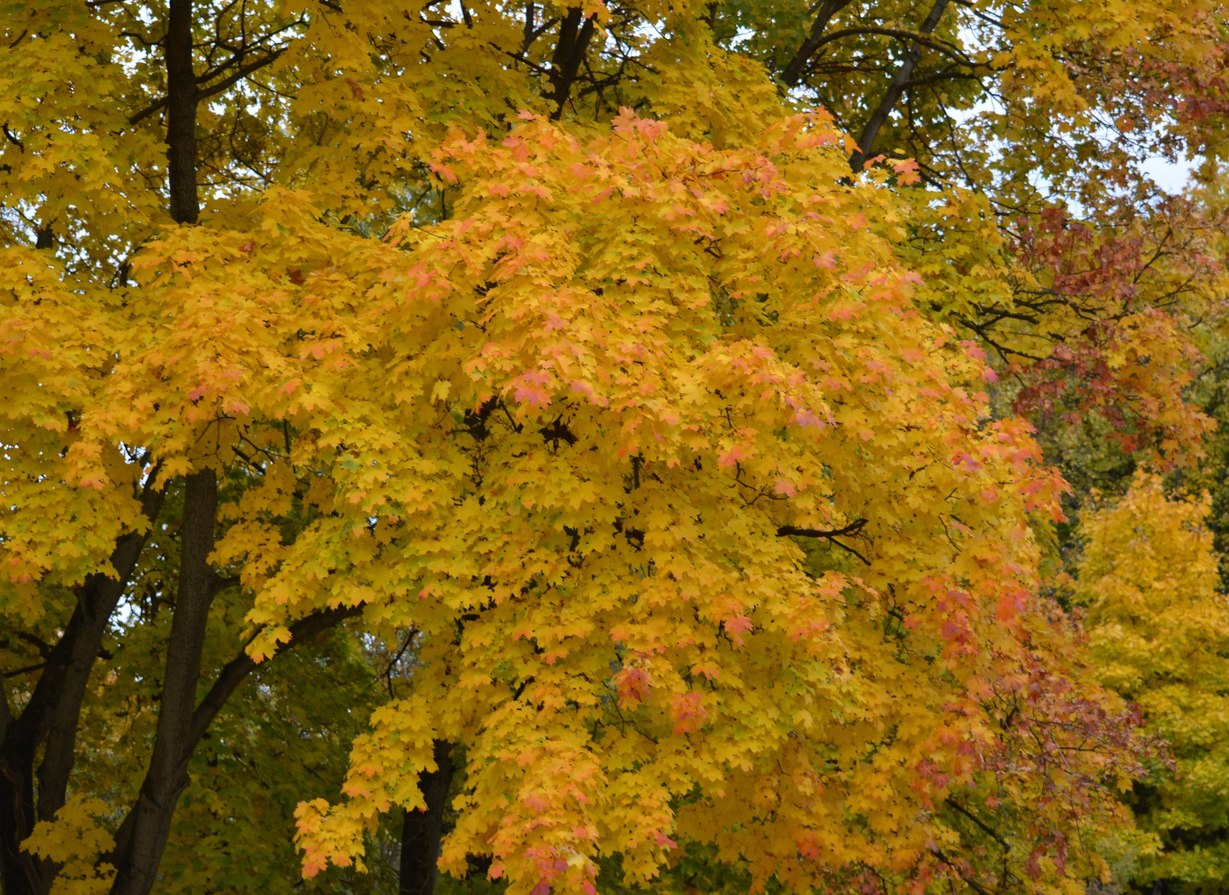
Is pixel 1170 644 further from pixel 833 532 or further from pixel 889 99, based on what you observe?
pixel 833 532

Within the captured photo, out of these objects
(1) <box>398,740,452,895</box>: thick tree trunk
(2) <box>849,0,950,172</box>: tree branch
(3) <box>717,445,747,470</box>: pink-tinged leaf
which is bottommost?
(1) <box>398,740,452,895</box>: thick tree trunk

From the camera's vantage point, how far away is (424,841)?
12.4 m

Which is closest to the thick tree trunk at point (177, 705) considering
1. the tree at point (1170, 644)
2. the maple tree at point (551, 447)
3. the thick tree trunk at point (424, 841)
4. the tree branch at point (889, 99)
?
the maple tree at point (551, 447)

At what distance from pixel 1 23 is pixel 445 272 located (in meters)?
5.19

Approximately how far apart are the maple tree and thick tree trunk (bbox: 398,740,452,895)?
52 millimetres

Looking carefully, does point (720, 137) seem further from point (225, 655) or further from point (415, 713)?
point (225, 655)

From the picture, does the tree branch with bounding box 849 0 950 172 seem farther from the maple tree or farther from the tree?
the tree

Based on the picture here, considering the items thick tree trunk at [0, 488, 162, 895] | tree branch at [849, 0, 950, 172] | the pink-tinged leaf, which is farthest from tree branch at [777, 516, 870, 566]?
tree branch at [849, 0, 950, 172]

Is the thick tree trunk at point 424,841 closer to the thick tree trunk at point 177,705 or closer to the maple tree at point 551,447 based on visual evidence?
the maple tree at point 551,447

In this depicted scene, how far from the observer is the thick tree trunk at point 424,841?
40.5ft

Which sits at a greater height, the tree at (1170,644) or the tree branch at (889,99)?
the tree branch at (889,99)

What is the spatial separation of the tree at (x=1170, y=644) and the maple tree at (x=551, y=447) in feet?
40.0

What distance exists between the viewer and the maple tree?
8.31m

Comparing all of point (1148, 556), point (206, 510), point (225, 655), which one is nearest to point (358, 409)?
point (206, 510)
